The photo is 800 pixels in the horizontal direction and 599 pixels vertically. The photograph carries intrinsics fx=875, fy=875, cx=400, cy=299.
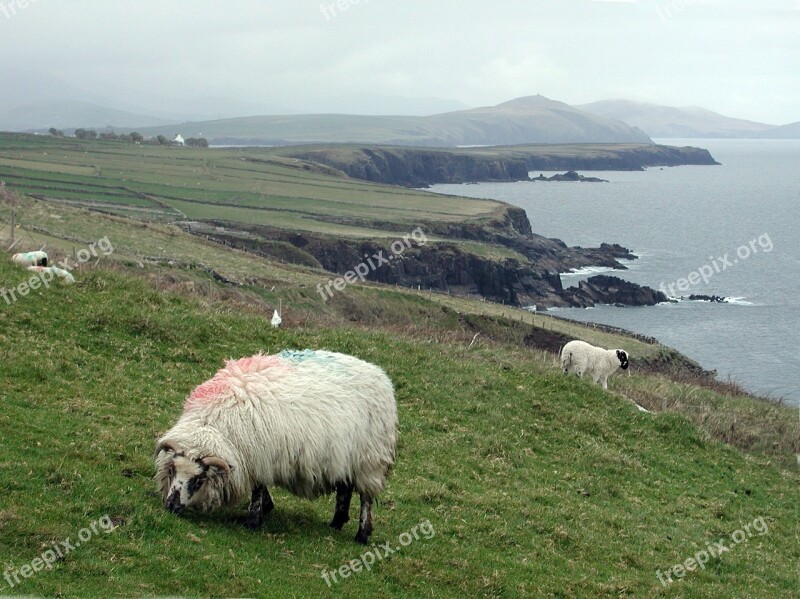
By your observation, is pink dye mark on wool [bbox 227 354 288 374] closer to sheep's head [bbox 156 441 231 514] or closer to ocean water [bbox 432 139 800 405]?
sheep's head [bbox 156 441 231 514]

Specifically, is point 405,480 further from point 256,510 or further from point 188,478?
point 188,478

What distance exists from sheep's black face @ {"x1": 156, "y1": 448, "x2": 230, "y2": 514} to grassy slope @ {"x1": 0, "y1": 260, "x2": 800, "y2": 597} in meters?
0.23

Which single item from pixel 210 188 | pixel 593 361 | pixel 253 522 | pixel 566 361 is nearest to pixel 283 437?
pixel 253 522

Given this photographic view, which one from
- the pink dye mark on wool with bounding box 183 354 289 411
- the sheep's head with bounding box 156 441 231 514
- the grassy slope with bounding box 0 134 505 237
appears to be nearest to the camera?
the sheep's head with bounding box 156 441 231 514

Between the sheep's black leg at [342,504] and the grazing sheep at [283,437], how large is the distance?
2 cm

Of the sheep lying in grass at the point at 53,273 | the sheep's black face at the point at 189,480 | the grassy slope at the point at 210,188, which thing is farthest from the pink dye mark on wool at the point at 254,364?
the grassy slope at the point at 210,188

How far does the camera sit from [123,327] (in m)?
21.5

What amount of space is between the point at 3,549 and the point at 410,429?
1112 cm

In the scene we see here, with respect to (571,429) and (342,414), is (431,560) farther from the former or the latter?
(571,429)

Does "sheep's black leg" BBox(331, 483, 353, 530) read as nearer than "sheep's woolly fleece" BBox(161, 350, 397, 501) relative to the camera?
No

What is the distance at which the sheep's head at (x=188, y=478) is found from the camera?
12023 millimetres

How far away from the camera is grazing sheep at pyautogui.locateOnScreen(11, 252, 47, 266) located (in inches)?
965

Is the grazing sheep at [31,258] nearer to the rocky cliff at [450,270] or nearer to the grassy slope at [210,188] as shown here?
the grassy slope at [210,188]

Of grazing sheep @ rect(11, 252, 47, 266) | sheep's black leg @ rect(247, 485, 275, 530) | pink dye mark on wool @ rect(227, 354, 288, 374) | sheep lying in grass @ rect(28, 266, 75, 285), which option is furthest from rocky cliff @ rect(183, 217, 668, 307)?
sheep's black leg @ rect(247, 485, 275, 530)
